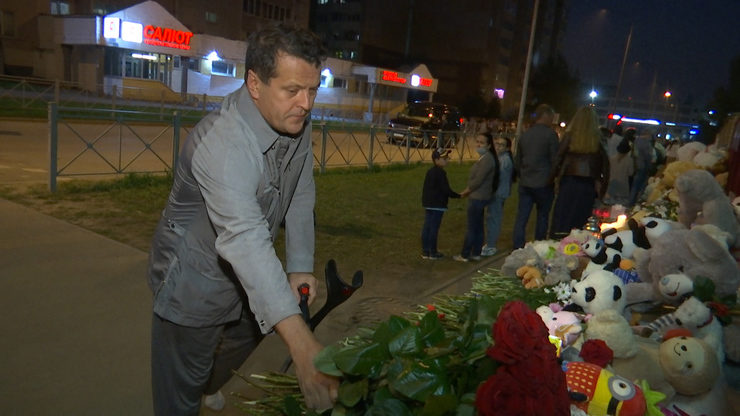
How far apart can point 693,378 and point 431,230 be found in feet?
14.1

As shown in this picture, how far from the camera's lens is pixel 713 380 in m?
2.67

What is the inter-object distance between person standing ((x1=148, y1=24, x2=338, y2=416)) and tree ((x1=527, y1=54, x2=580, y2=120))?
49.9 m

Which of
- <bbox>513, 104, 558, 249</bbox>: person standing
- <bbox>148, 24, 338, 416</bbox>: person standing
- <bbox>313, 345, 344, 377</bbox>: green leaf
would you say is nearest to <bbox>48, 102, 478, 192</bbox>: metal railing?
<bbox>513, 104, 558, 249</bbox>: person standing

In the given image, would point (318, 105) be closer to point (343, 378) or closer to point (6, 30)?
point (6, 30)

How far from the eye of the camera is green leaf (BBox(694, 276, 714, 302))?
3.27 metres

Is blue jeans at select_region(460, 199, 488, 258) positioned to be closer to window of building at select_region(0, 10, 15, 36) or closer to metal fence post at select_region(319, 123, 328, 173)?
metal fence post at select_region(319, 123, 328, 173)

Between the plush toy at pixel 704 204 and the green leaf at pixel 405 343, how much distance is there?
3535mm

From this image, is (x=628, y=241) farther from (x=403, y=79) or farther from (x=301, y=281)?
(x=403, y=79)

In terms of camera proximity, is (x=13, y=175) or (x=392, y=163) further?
(x=392, y=163)

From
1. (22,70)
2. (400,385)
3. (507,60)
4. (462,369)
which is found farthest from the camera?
(507,60)

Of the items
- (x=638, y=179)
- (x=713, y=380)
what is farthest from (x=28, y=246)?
(x=638, y=179)

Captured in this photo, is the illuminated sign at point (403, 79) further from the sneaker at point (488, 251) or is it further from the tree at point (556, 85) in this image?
the sneaker at point (488, 251)

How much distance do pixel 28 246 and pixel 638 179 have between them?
33.4ft

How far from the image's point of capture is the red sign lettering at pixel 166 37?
28.9 m
